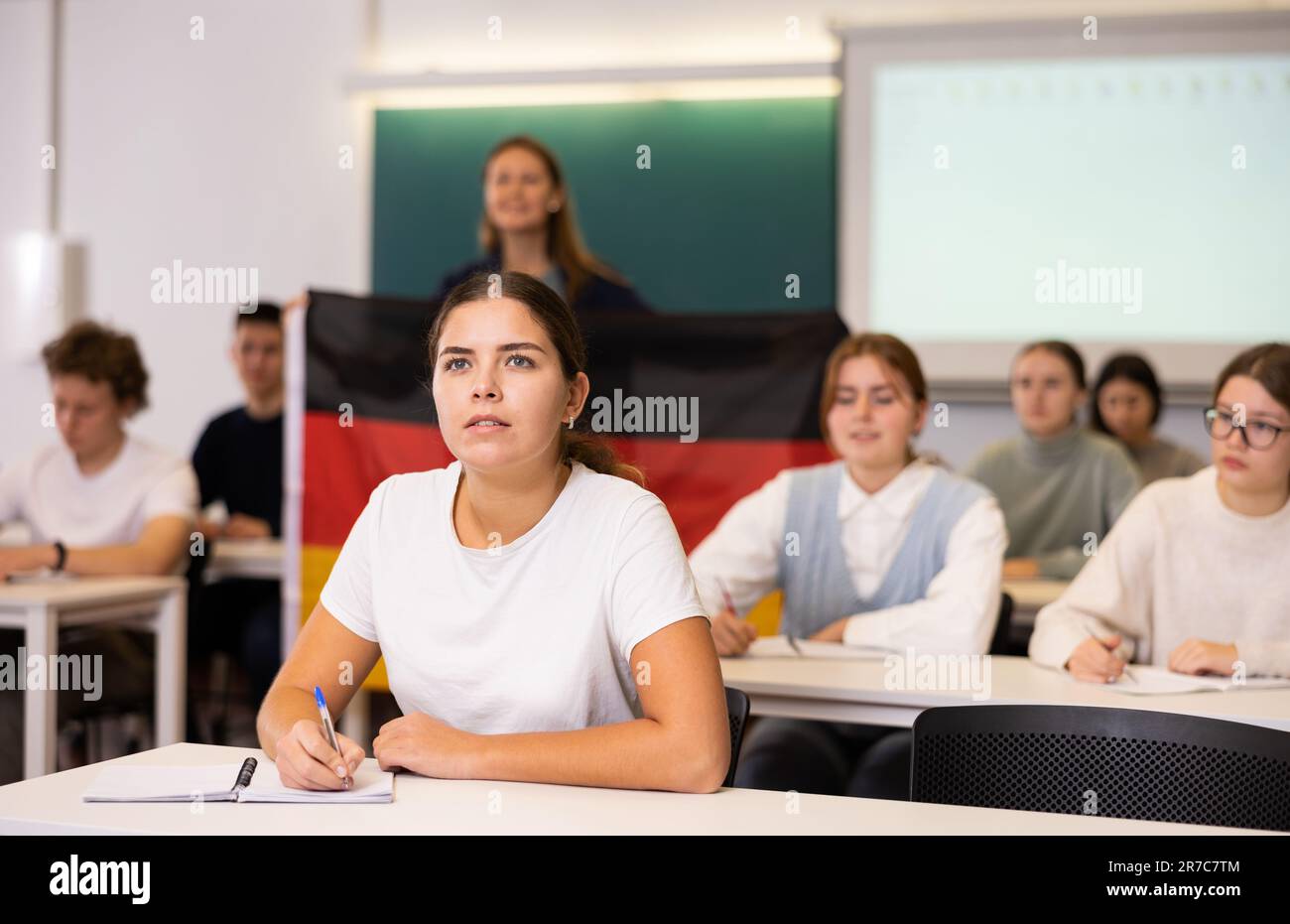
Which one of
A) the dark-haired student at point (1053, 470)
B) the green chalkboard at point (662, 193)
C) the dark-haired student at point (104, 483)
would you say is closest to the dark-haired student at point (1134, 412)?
the dark-haired student at point (1053, 470)

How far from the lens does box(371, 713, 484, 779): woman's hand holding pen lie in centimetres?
165

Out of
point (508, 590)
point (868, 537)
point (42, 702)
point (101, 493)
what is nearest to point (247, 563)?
point (101, 493)

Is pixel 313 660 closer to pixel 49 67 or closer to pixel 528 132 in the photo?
pixel 528 132

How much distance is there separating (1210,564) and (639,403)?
1632mm

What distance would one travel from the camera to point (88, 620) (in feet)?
11.3

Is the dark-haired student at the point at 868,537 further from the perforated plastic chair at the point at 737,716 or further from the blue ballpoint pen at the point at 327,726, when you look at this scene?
the blue ballpoint pen at the point at 327,726

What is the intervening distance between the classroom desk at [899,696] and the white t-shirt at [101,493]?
2.06 metres

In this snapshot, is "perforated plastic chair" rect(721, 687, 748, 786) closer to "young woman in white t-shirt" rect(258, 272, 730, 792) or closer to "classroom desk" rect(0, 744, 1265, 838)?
"young woman in white t-shirt" rect(258, 272, 730, 792)

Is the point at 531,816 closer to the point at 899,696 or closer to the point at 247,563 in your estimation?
the point at 899,696

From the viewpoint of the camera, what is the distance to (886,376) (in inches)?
121

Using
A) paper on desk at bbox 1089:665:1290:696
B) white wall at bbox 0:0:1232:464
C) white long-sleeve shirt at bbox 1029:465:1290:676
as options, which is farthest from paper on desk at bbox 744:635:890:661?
white wall at bbox 0:0:1232:464

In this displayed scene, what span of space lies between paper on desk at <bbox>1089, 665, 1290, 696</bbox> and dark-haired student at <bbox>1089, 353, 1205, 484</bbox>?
231cm

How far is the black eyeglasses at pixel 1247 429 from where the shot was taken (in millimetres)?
2639

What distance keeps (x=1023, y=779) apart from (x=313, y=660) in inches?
40.8
